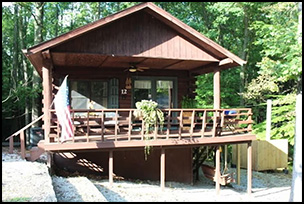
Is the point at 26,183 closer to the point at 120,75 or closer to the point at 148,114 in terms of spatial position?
the point at 148,114

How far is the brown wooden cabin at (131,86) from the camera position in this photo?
8.88 m

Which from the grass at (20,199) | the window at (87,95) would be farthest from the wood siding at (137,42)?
the grass at (20,199)

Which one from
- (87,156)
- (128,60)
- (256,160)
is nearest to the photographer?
(128,60)

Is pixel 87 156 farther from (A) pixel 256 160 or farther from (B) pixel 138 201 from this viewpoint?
(A) pixel 256 160

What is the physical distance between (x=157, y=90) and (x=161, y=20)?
3.71 meters

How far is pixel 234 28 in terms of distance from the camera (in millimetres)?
22578

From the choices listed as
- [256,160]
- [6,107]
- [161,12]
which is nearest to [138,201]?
[161,12]

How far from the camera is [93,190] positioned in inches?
295

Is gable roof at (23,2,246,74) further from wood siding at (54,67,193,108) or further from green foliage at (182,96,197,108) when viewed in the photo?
green foliage at (182,96,197,108)

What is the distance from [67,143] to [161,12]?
5075 mm

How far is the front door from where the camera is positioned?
500 inches

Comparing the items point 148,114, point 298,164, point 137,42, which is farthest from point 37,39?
point 298,164

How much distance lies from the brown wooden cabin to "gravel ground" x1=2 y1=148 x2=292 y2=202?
0.71m

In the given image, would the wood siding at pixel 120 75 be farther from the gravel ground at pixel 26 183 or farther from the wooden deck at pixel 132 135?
the gravel ground at pixel 26 183
